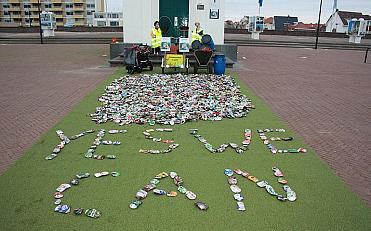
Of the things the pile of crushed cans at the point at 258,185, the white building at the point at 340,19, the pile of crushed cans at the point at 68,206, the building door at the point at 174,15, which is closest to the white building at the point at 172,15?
the building door at the point at 174,15

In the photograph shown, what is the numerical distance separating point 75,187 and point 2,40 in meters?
30.4

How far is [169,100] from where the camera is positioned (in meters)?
8.94

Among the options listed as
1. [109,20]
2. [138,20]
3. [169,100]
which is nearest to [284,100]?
[169,100]

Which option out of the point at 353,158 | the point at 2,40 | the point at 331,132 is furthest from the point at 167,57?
the point at 2,40

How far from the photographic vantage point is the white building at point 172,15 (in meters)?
16.9

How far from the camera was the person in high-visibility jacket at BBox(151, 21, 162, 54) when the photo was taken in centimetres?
1415

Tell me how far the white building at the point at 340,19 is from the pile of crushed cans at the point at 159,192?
67.6 meters

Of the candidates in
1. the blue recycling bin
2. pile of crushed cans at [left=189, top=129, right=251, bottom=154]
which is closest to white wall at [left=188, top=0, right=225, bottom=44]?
the blue recycling bin

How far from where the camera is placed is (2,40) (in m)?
29.6

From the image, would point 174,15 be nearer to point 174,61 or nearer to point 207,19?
point 207,19

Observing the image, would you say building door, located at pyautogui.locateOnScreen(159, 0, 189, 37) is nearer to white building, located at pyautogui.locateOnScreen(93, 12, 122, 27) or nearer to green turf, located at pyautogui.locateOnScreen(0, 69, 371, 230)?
green turf, located at pyautogui.locateOnScreen(0, 69, 371, 230)

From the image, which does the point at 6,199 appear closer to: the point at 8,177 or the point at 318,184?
the point at 8,177

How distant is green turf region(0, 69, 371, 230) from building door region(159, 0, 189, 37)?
41.3 feet

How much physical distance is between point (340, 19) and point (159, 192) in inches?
2875
